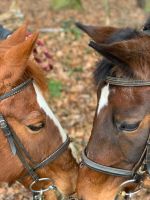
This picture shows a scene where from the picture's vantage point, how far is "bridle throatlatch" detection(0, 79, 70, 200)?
3.28m

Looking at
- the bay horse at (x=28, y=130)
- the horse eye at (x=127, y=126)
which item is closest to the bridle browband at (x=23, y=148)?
the bay horse at (x=28, y=130)

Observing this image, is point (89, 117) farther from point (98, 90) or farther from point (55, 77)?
point (98, 90)

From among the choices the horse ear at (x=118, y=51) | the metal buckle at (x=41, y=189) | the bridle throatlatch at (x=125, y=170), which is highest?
the horse ear at (x=118, y=51)

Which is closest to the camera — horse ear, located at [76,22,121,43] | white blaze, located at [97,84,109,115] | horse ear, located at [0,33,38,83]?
horse ear, located at [0,33,38,83]

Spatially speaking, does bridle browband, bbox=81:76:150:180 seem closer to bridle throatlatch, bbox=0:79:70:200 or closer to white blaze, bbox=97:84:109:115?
white blaze, bbox=97:84:109:115

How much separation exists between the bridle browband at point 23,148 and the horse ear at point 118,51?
0.70 m

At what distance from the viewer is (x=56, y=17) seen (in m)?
11.1

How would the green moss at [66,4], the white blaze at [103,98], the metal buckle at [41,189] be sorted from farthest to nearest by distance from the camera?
the green moss at [66,4] < the metal buckle at [41,189] < the white blaze at [103,98]

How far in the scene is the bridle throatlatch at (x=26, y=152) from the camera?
328 cm

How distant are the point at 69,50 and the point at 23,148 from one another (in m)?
5.65

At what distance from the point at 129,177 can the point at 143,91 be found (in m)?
0.71

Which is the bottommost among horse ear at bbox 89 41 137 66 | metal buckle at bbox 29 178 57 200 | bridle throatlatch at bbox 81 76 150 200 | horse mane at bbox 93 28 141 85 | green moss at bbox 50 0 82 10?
green moss at bbox 50 0 82 10

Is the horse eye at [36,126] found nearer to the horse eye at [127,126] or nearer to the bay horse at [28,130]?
the bay horse at [28,130]

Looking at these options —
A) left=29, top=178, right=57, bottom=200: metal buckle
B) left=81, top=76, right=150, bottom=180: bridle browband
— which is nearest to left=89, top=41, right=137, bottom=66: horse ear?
left=81, top=76, right=150, bottom=180: bridle browband
